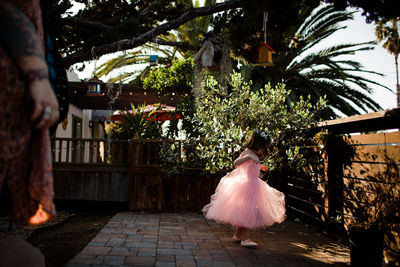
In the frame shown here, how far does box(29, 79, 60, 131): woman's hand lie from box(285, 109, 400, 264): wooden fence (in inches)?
120

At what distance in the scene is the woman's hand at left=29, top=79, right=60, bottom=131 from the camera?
121 centimetres

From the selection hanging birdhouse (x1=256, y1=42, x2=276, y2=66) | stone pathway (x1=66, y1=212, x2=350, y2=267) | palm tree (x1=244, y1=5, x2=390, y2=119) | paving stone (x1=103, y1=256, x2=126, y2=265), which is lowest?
stone pathway (x1=66, y1=212, x2=350, y2=267)

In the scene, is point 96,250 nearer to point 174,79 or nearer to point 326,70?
point 174,79

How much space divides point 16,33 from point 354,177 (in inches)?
167

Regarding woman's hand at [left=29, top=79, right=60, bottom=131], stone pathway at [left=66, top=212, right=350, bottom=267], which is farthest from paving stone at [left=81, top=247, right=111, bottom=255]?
woman's hand at [left=29, top=79, right=60, bottom=131]

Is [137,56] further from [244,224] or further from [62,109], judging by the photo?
[62,109]

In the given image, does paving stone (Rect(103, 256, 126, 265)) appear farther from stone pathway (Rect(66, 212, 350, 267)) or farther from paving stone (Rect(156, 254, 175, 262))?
paving stone (Rect(156, 254, 175, 262))

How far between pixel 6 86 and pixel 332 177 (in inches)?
177

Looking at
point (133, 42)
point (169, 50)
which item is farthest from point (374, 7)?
point (169, 50)

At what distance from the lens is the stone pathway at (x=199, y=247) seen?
351cm

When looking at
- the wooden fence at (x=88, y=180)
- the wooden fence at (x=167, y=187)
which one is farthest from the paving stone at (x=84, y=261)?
the wooden fence at (x=88, y=180)

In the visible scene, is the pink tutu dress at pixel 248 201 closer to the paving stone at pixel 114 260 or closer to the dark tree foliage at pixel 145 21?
the paving stone at pixel 114 260

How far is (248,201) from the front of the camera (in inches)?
165

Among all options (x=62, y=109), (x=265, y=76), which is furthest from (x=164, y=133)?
(x=62, y=109)
